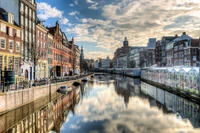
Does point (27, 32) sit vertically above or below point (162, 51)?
below

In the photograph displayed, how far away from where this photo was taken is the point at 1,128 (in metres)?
19.1

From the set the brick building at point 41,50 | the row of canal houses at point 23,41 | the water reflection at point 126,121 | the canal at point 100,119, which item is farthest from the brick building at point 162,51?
the water reflection at point 126,121

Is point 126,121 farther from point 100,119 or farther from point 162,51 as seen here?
point 162,51

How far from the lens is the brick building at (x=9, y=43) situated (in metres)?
35.1

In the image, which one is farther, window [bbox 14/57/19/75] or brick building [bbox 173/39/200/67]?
brick building [bbox 173/39/200/67]

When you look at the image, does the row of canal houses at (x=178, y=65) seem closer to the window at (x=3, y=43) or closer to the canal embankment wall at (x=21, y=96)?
the canal embankment wall at (x=21, y=96)

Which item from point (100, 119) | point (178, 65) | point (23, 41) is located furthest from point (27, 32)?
point (178, 65)

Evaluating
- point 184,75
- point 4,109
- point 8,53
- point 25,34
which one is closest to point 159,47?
point 184,75

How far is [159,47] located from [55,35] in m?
74.9

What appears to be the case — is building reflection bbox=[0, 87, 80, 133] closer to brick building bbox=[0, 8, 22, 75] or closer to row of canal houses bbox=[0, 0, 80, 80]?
brick building bbox=[0, 8, 22, 75]

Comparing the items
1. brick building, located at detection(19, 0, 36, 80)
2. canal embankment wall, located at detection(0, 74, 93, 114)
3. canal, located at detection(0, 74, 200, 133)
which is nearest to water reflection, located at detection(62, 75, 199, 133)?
canal, located at detection(0, 74, 200, 133)

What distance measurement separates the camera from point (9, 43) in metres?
37.3

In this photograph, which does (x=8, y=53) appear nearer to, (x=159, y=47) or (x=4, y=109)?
(x=4, y=109)

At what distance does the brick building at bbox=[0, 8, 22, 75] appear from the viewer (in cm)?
3512
